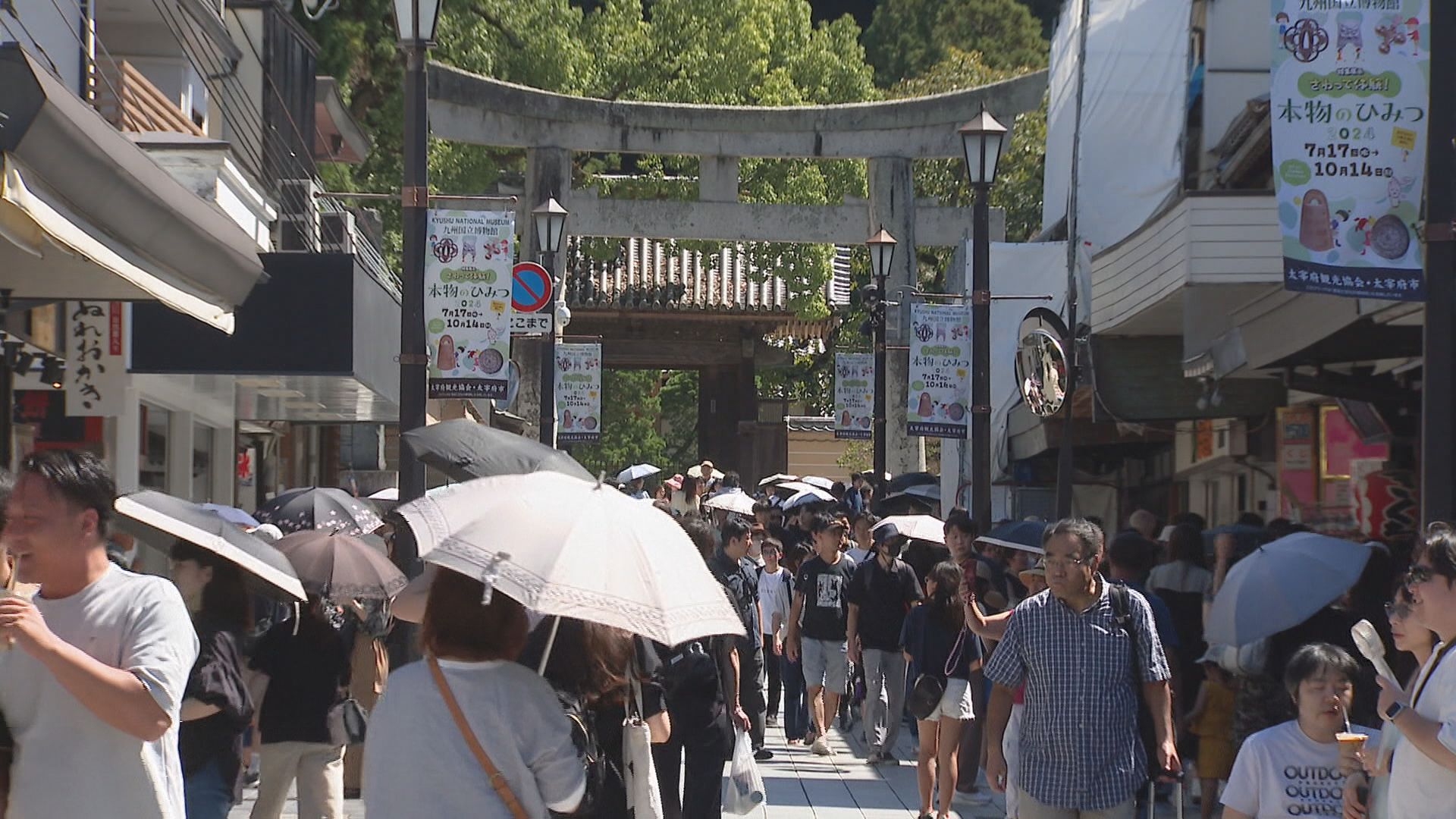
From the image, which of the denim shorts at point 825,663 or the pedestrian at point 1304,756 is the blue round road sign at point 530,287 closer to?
the denim shorts at point 825,663

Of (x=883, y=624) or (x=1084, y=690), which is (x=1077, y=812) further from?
(x=883, y=624)

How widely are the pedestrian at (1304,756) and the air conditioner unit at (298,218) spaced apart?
43.8 ft

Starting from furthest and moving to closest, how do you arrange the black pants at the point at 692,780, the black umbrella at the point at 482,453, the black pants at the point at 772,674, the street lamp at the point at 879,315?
the street lamp at the point at 879,315
the black pants at the point at 772,674
the black pants at the point at 692,780
the black umbrella at the point at 482,453

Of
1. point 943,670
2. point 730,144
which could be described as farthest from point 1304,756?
point 730,144

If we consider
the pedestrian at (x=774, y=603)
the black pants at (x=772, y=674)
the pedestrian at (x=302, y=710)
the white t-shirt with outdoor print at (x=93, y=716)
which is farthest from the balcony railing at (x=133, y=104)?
the white t-shirt with outdoor print at (x=93, y=716)

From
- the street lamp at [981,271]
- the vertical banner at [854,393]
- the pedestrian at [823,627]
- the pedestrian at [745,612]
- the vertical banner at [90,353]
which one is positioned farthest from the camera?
the vertical banner at [854,393]

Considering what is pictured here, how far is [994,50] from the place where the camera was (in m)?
47.4

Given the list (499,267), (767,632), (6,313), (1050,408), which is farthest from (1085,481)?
(6,313)

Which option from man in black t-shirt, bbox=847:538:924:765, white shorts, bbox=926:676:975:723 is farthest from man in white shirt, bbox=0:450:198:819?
man in black t-shirt, bbox=847:538:924:765

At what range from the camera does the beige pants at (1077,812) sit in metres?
6.99

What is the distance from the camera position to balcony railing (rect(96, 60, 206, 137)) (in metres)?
14.4

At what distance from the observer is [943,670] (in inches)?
460

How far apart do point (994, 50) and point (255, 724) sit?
138ft

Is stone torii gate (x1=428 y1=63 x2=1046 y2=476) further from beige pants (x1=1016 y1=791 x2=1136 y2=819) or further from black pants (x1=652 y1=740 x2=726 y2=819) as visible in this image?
beige pants (x1=1016 y1=791 x2=1136 y2=819)
